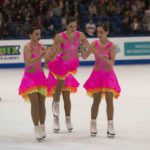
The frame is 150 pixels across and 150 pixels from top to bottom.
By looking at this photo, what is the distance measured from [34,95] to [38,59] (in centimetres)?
45

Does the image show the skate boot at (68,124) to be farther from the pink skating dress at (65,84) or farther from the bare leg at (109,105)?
the bare leg at (109,105)

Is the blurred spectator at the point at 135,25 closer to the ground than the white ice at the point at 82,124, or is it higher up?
higher up

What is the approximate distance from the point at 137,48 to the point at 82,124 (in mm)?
9228

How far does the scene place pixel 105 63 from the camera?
21.8 feet

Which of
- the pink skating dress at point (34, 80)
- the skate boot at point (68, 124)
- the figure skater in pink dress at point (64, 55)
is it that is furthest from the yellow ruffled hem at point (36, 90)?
the skate boot at point (68, 124)

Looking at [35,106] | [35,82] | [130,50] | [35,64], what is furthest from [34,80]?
[130,50]

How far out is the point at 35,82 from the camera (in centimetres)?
636

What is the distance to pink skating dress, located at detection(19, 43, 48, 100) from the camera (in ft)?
20.8

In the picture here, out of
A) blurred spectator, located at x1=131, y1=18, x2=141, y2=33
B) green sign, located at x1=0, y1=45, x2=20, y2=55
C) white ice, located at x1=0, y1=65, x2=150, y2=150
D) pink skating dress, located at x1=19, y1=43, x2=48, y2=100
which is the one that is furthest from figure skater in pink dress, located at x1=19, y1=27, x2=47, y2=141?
blurred spectator, located at x1=131, y1=18, x2=141, y2=33

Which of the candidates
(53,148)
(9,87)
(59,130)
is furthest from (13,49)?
(53,148)

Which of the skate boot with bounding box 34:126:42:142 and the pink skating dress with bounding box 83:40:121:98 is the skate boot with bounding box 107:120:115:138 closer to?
the pink skating dress with bounding box 83:40:121:98

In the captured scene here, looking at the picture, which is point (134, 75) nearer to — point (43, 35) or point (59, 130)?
point (43, 35)

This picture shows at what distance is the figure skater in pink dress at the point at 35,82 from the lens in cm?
632

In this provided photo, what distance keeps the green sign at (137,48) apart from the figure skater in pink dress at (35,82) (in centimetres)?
1021
